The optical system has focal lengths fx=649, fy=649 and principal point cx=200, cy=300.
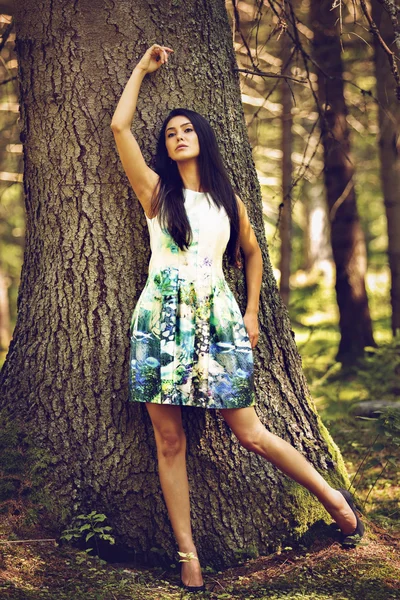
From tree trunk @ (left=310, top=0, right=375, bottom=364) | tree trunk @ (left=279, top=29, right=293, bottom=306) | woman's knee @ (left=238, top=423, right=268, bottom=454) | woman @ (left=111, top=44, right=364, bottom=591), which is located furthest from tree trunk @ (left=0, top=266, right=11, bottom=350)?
woman's knee @ (left=238, top=423, right=268, bottom=454)

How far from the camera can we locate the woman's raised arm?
343 centimetres

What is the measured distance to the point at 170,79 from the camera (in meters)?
3.87

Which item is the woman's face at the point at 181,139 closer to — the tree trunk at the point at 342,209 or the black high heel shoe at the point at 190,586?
the black high heel shoe at the point at 190,586

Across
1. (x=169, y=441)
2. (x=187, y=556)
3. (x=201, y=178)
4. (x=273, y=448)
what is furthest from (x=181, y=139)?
(x=187, y=556)

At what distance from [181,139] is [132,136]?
28cm

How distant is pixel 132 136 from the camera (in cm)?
346

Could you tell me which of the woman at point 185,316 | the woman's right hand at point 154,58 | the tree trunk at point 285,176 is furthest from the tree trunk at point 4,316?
the woman at point 185,316

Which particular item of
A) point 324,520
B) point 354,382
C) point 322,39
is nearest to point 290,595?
point 324,520

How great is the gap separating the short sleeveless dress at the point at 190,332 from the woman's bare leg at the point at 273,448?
0.32ft

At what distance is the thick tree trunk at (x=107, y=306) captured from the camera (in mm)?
3771

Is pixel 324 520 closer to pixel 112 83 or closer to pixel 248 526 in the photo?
pixel 248 526

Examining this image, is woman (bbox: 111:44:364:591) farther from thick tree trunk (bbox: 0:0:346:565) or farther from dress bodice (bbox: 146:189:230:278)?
thick tree trunk (bbox: 0:0:346:565)

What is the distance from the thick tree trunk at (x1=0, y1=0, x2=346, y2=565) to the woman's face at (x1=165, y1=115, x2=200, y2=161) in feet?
0.70

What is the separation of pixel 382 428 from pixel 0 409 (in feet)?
7.92
